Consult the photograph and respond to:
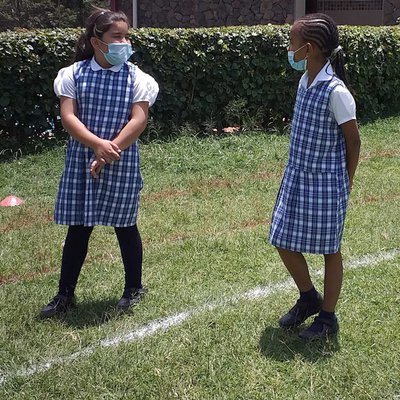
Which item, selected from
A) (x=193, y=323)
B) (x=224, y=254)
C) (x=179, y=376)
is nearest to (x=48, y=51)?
(x=224, y=254)

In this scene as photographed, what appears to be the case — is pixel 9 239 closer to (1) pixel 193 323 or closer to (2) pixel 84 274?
(2) pixel 84 274

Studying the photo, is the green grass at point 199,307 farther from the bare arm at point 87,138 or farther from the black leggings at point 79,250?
the bare arm at point 87,138

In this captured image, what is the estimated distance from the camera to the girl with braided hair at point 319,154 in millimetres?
3447

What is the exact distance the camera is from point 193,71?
911 centimetres

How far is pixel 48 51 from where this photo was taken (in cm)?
822

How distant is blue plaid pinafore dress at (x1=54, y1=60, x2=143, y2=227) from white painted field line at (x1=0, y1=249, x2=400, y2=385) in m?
0.59

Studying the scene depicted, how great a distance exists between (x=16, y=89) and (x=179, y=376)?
5.58 m

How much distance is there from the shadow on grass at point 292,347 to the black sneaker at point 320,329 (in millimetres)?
25

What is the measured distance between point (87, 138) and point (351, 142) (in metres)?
1.34

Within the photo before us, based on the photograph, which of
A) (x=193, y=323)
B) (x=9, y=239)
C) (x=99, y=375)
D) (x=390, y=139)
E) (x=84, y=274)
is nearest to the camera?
(x=99, y=375)

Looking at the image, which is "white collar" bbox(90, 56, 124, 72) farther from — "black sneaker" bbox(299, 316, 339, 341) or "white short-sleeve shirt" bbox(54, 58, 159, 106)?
"black sneaker" bbox(299, 316, 339, 341)

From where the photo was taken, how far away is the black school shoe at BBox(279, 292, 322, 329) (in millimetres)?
3775

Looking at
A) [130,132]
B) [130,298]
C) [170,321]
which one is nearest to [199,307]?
[170,321]

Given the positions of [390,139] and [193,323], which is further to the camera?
[390,139]
